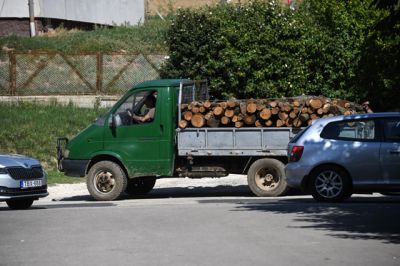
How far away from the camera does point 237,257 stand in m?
12.0

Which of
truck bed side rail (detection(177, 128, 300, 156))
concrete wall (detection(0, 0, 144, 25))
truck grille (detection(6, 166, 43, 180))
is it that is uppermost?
concrete wall (detection(0, 0, 144, 25))

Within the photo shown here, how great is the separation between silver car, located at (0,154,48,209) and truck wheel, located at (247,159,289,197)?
4135 mm

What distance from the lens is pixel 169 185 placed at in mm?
25438

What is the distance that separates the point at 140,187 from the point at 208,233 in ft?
28.5

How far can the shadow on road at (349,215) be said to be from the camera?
46.8ft

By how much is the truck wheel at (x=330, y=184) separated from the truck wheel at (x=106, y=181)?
4.35 metres

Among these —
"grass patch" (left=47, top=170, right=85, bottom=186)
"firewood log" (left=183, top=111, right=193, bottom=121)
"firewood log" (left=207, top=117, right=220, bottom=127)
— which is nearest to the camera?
"firewood log" (left=183, top=111, right=193, bottom=121)

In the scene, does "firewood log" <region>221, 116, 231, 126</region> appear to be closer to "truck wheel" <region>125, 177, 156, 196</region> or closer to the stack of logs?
the stack of logs

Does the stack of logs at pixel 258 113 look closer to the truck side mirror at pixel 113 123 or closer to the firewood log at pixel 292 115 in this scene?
the firewood log at pixel 292 115

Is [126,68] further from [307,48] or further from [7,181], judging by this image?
[7,181]

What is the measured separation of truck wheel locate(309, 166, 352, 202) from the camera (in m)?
18.7

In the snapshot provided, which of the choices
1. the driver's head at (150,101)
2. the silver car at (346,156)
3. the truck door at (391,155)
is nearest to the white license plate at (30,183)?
the driver's head at (150,101)

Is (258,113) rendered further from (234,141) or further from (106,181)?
(106,181)

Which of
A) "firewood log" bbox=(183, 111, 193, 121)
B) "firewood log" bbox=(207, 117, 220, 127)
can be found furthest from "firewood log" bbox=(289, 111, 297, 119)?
"firewood log" bbox=(183, 111, 193, 121)
